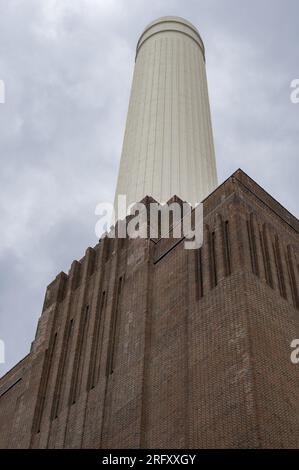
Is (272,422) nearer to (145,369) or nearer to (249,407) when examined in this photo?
(249,407)

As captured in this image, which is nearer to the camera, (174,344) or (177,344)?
(177,344)

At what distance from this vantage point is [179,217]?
3025 cm

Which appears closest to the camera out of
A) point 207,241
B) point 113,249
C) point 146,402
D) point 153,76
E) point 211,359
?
point 211,359

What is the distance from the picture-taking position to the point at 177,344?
74.1 feet

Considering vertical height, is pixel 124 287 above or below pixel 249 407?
above

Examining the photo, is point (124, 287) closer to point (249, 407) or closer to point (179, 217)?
point (179, 217)

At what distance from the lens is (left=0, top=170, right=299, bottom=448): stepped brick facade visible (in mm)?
19219

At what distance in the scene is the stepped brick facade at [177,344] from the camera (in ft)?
63.1

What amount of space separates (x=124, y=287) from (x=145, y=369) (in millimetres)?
4990
